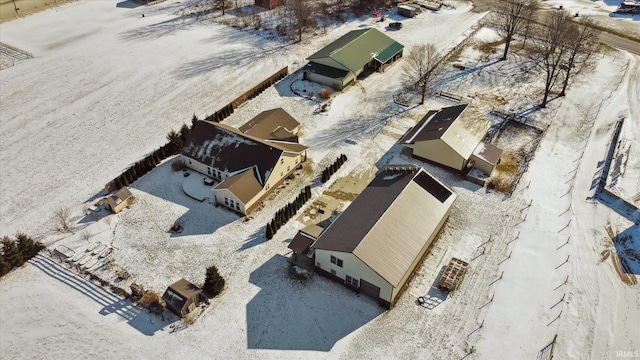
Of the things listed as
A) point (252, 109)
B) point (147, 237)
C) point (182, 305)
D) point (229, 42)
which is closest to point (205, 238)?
point (147, 237)

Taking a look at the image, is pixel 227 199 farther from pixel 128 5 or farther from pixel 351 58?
pixel 128 5

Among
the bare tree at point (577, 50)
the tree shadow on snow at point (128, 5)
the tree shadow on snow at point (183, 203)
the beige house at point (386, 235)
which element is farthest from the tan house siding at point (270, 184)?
the tree shadow on snow at point (128, 5)

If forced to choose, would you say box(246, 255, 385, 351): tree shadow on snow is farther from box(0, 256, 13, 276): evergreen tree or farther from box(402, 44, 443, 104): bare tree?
box(402, 44, 443, 104): bare tree

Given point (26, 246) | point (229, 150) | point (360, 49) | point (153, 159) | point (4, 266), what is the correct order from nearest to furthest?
point (4, 266), point (26, 246), point (229, 150), point (153, 159), point (360, 49)

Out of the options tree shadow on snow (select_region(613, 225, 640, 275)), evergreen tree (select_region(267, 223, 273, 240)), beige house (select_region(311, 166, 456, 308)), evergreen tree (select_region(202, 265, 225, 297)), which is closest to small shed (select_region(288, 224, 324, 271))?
beige house (select_region(311, 166, 456, 308))

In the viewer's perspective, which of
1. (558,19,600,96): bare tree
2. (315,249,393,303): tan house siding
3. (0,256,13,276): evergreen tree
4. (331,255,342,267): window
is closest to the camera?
(315,249,393,303): tan house siding

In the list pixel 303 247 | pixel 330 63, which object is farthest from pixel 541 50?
pixel 303 247

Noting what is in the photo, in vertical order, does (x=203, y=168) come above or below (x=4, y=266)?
above
